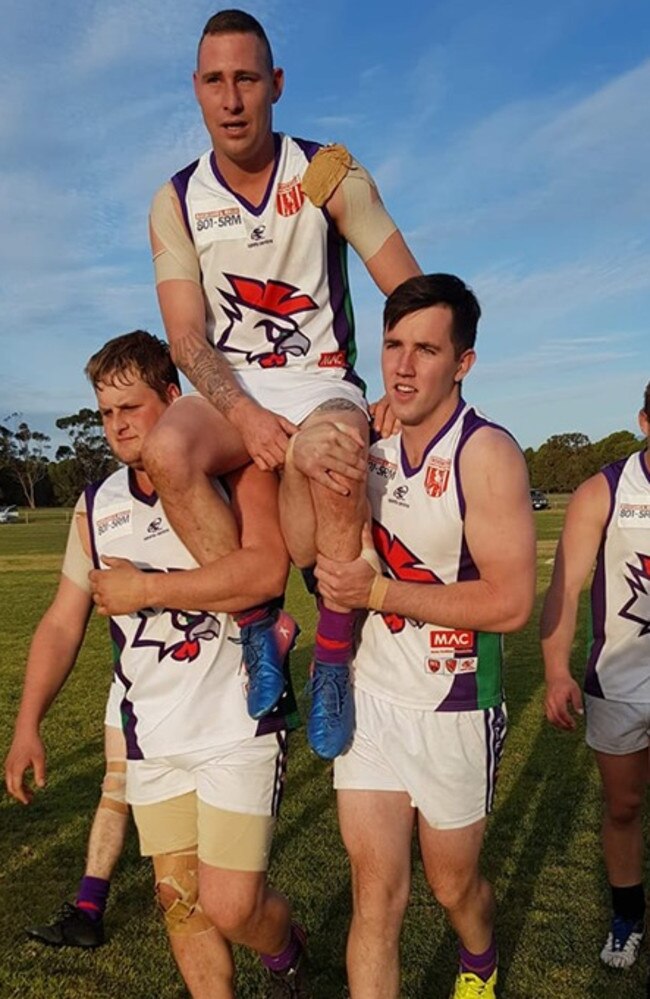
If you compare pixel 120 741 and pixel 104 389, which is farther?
pixel 120 741

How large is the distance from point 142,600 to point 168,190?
1654 millimetres

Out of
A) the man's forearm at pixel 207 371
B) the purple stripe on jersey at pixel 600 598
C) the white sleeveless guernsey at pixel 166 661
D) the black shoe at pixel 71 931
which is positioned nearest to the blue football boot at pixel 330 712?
the white sleeveless guernsey at pixel 166 661

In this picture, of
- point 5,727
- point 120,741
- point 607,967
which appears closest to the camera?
point 607,967

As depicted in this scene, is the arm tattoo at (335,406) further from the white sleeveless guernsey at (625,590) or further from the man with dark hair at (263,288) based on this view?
the white sleeveless guernsey at (625,590)

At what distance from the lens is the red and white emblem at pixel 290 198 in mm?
3455

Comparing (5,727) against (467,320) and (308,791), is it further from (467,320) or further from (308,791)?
(467,320)

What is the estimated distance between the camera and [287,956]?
11.7 feet

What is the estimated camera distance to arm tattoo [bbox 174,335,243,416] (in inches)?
127

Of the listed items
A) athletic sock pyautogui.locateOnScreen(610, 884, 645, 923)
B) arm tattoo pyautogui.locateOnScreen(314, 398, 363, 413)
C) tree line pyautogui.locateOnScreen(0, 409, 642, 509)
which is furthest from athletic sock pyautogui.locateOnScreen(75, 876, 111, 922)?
tree line pyautogui.locateOnScreen(0, 409, 642, 509)

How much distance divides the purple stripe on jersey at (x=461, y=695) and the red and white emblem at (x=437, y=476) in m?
0.69

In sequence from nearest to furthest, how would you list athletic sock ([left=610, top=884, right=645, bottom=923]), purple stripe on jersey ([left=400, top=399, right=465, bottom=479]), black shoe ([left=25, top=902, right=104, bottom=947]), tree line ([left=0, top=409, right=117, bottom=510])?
purple stripe on jersey ([left=400, top=399, right=465, bottom=479])
athletic sock ([left=610, top=884, right=645, bottom=923])
black shoe ([left=25, top=902, right=104, bottom=947])
tree line ([left=0, top=409, right=117, bottom=510])

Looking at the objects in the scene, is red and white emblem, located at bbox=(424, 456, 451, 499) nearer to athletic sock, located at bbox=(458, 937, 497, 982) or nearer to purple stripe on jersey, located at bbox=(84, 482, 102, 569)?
purple stripe on jersey, located at bbox=(84, 482, 102, 569)

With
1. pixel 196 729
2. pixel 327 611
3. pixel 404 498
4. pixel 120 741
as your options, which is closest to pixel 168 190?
pixel 404 498

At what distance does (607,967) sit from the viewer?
4.17 metres
